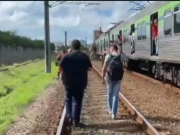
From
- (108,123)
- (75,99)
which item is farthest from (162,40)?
(75,99)

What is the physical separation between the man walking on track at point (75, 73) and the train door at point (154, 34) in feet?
31.0

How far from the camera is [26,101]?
15.8 m

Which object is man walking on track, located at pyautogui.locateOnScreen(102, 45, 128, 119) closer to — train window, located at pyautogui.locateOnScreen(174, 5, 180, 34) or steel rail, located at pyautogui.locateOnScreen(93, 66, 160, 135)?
steel rail, located at pyautogui.locateOnScreen(93, 66, 160, 135)

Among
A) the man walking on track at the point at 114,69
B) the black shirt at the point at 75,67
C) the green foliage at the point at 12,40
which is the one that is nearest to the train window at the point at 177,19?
the man walking on track at the point at 114,69

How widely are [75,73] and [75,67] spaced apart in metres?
0.16

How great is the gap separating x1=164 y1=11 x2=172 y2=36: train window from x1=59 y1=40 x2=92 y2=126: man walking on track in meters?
6.85

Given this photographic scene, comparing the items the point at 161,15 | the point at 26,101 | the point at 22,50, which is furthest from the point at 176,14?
the point at 22,50

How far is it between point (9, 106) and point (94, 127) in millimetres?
5255

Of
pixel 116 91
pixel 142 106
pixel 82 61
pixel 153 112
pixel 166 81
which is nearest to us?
pixel 82 61

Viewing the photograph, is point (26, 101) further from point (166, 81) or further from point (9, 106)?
point (166, 81)

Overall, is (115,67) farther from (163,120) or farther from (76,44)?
(163,120)

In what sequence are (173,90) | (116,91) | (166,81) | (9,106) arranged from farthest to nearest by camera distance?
1. (166,81)
2. (173,90)
3. (9,106)
4. (116,91)

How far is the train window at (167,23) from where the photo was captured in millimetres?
16484

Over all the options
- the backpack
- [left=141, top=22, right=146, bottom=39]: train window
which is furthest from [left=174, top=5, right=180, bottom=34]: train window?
[left=141, top=22, right=146, bottom=39]: train window
